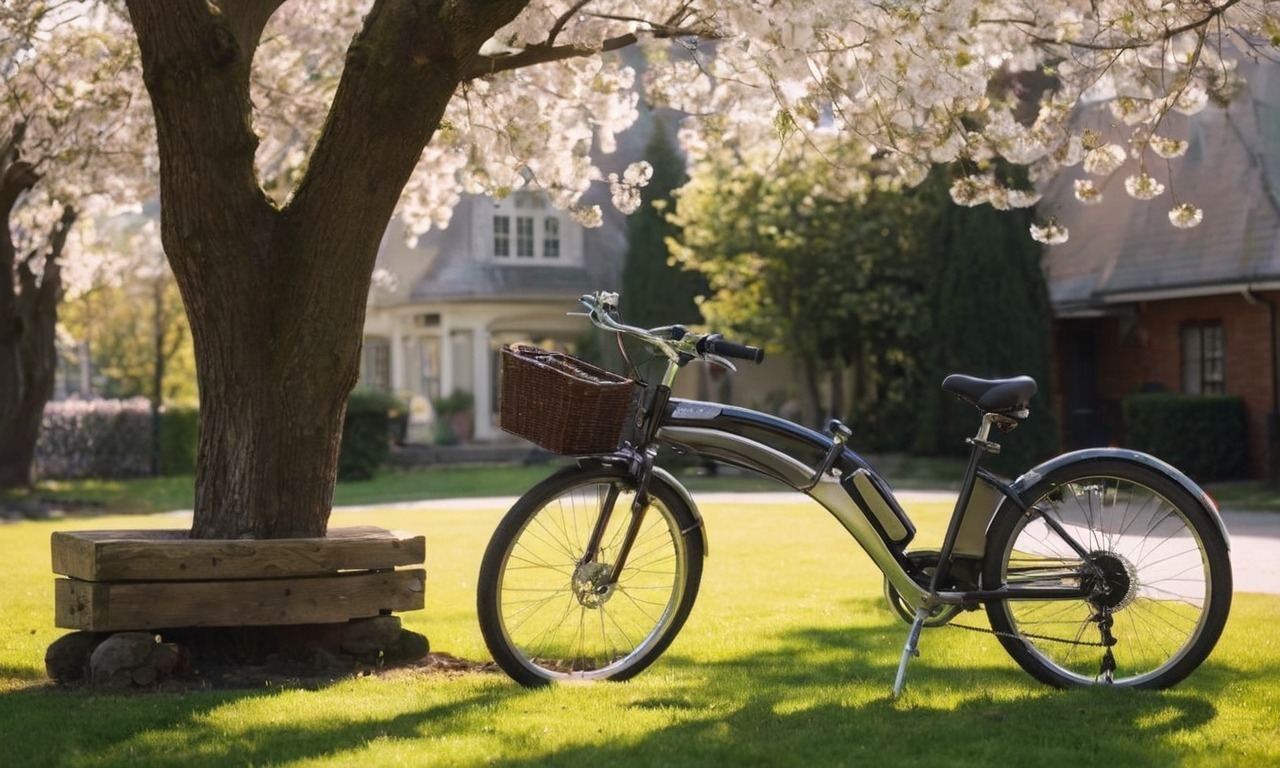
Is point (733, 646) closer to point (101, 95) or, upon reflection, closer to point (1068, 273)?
point (101, 95)

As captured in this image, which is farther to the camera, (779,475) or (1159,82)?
(1159,82)

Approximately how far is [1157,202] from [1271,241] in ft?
11.1

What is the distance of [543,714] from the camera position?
5082 mm

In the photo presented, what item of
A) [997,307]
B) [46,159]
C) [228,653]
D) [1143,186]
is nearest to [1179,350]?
[997,307]

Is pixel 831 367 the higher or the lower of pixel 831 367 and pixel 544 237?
the lower

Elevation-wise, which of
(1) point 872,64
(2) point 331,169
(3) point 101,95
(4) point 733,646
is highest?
(3) point 101,95

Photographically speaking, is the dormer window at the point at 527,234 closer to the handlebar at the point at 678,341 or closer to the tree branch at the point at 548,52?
the tree branch at the point at 548,52

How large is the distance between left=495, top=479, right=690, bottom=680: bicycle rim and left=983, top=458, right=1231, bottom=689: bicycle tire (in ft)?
3.97

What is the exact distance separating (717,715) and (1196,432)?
57.4 feet

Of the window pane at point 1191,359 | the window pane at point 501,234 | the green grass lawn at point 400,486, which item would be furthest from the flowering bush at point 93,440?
the window pane at point 1191,359

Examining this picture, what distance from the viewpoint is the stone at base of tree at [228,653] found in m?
5.82

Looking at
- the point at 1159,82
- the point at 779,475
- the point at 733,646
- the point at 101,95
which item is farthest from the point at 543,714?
the point at 101,95

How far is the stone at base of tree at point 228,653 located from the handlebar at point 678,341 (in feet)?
5.59

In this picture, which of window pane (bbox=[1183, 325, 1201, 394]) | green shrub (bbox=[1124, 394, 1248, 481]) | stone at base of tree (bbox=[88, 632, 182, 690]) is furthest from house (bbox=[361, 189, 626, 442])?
stone at base of tree (bbox=[88, 632, 182, 690])
